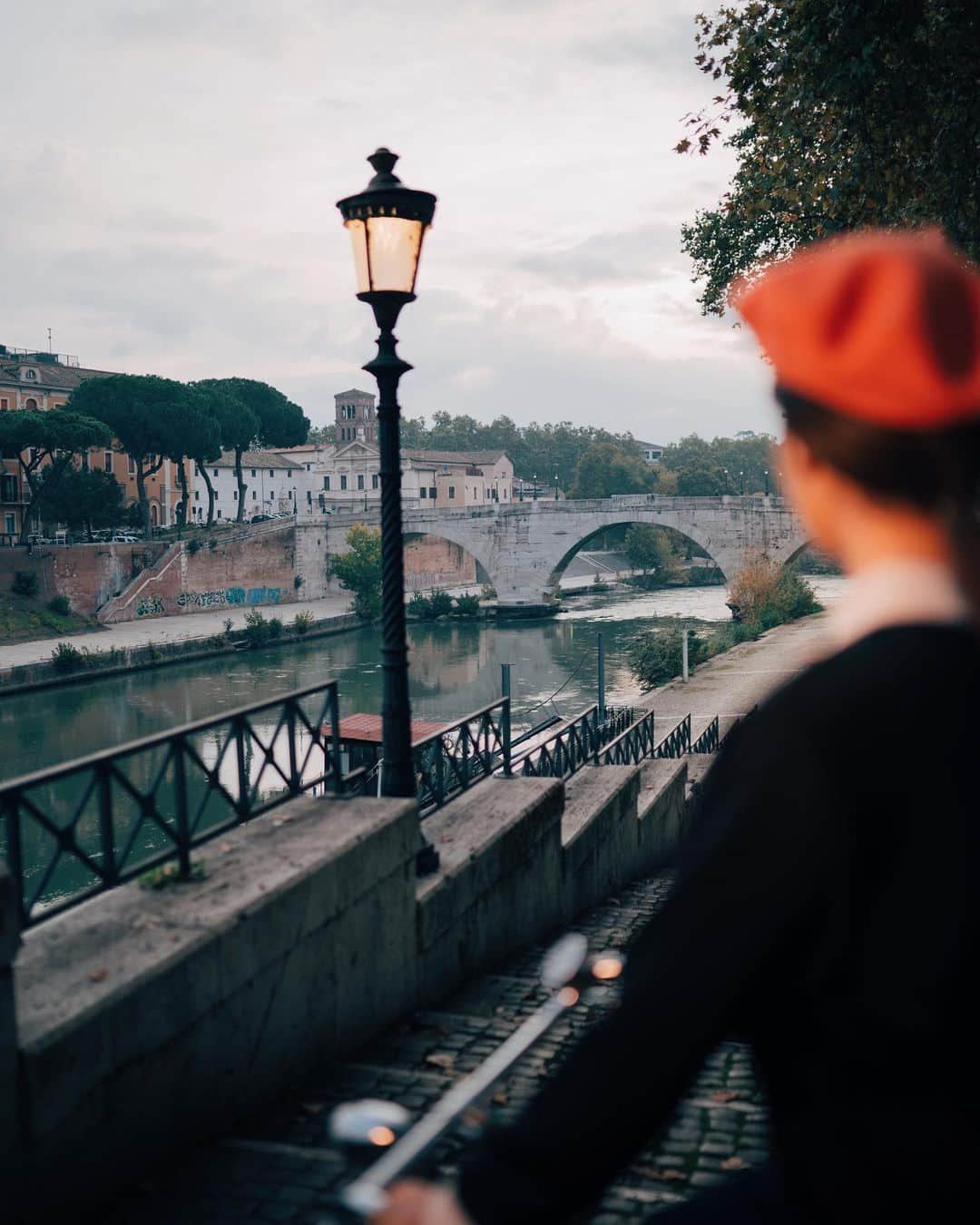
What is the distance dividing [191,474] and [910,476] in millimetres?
67102

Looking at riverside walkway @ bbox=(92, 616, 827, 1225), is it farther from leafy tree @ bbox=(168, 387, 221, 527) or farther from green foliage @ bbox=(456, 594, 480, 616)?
leafy tree @ bbox=(168, 387, 221, 527)

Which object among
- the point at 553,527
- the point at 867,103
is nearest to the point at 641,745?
the point at 867,103

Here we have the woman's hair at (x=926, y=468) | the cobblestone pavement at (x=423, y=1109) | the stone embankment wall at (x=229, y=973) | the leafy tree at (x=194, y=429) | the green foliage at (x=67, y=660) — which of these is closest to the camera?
the woman's hair at (x=926, y=468)

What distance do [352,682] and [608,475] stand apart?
5338 centimetres

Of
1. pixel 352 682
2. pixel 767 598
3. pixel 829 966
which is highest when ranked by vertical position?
pixel 829 966

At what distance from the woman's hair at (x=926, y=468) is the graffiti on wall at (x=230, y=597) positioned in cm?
4569

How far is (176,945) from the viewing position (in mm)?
3203

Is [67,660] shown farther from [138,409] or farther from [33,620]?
[138,409]

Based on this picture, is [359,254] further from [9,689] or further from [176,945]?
[9,689]

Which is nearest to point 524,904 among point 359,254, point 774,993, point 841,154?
point 359,254

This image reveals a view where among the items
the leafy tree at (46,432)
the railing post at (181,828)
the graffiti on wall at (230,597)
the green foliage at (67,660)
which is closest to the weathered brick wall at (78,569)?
the graffiti on wall at (230,597)

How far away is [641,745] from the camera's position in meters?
13.7

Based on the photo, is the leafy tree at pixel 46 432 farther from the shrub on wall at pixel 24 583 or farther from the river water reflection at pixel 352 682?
the river water reflection at pixel 352 682

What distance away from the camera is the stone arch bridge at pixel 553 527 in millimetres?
47000
